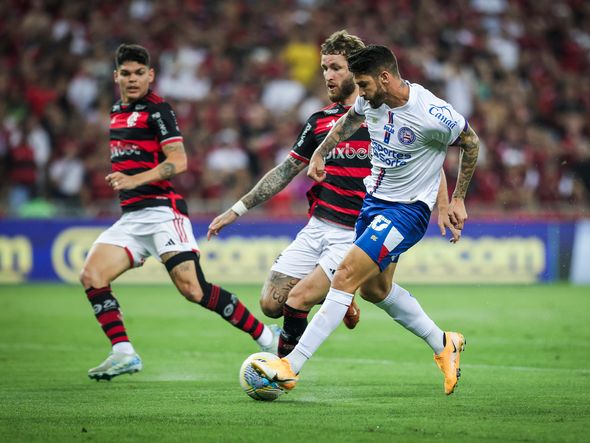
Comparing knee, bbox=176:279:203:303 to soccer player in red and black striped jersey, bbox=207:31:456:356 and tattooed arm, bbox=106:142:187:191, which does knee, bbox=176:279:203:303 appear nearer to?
soccer player in red and black striped jersey, bbox=207:31:456:356

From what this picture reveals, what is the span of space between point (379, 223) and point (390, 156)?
49 centimetres

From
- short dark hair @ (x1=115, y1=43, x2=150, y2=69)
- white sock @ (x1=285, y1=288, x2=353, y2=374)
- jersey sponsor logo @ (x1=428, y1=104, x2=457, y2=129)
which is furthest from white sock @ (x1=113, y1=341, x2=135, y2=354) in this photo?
jersey sponsor logo @ (x1=428, y1=104, x2=457, y2=129)

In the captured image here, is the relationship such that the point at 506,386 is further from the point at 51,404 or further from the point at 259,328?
the point at 51,404

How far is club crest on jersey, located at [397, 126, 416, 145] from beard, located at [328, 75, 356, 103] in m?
1.24

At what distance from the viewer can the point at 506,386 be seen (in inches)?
311

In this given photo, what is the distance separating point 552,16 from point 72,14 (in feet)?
36.3

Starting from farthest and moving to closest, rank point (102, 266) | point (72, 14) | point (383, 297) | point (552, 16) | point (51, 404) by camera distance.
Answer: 1. point (552, 16)
2. point (72, 14)
3. point (102, 266)
4. point (383, 297)
5. point (51, 404)

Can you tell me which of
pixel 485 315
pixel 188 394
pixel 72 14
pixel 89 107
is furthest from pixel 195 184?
pixel 188 394

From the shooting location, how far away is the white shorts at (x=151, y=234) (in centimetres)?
884

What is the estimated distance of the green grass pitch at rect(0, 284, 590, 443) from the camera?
19.5ft

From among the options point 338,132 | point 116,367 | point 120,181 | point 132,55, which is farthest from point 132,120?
point 338,132

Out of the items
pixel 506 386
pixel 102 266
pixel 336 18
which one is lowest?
pixel 506 386

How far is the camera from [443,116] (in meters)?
7.02

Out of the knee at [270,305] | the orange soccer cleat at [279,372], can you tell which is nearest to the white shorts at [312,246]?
the knee at [270,305]
